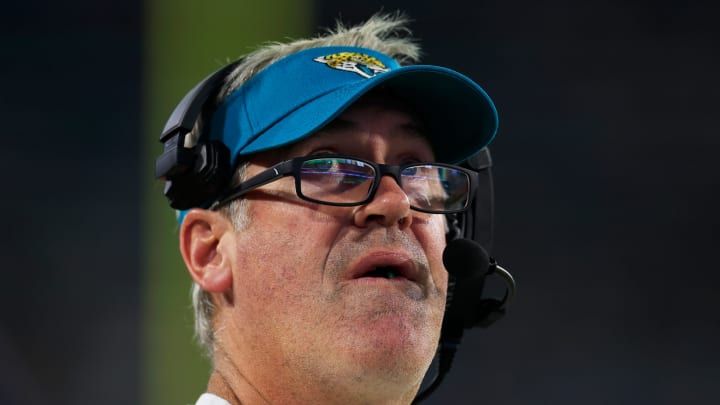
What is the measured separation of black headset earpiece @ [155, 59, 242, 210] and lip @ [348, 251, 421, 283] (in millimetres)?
290

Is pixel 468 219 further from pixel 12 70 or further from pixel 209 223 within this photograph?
pixel 12 70

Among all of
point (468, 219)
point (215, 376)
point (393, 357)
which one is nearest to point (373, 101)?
point (468, 219)

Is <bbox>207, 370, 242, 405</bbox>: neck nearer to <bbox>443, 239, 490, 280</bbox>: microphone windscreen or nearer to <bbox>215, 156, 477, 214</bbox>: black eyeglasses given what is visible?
<bbox>215, 156, 477, 214</bbox>: black eyeglasses

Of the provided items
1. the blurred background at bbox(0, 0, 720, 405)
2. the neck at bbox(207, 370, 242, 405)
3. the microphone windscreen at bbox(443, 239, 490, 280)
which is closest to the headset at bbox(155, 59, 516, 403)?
the microphone windscreen at bbox(443, 239, 490, 280)

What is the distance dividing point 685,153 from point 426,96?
2698 mm

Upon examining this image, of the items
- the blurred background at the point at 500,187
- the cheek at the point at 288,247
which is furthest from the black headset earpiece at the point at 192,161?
the blurred background at the point at 500,187

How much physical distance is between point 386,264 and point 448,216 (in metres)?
0.34

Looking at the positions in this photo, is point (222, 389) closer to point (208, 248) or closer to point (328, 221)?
point (208, 248)

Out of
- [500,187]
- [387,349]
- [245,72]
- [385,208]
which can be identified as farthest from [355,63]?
[500,187]

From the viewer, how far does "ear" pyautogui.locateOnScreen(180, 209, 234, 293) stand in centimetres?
151

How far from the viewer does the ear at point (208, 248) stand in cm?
151

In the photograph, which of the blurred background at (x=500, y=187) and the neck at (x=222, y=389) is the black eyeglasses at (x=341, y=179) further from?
the blurred background at (x=500, y=187)

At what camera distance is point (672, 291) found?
3871 mm

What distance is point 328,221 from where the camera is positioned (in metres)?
1.40
